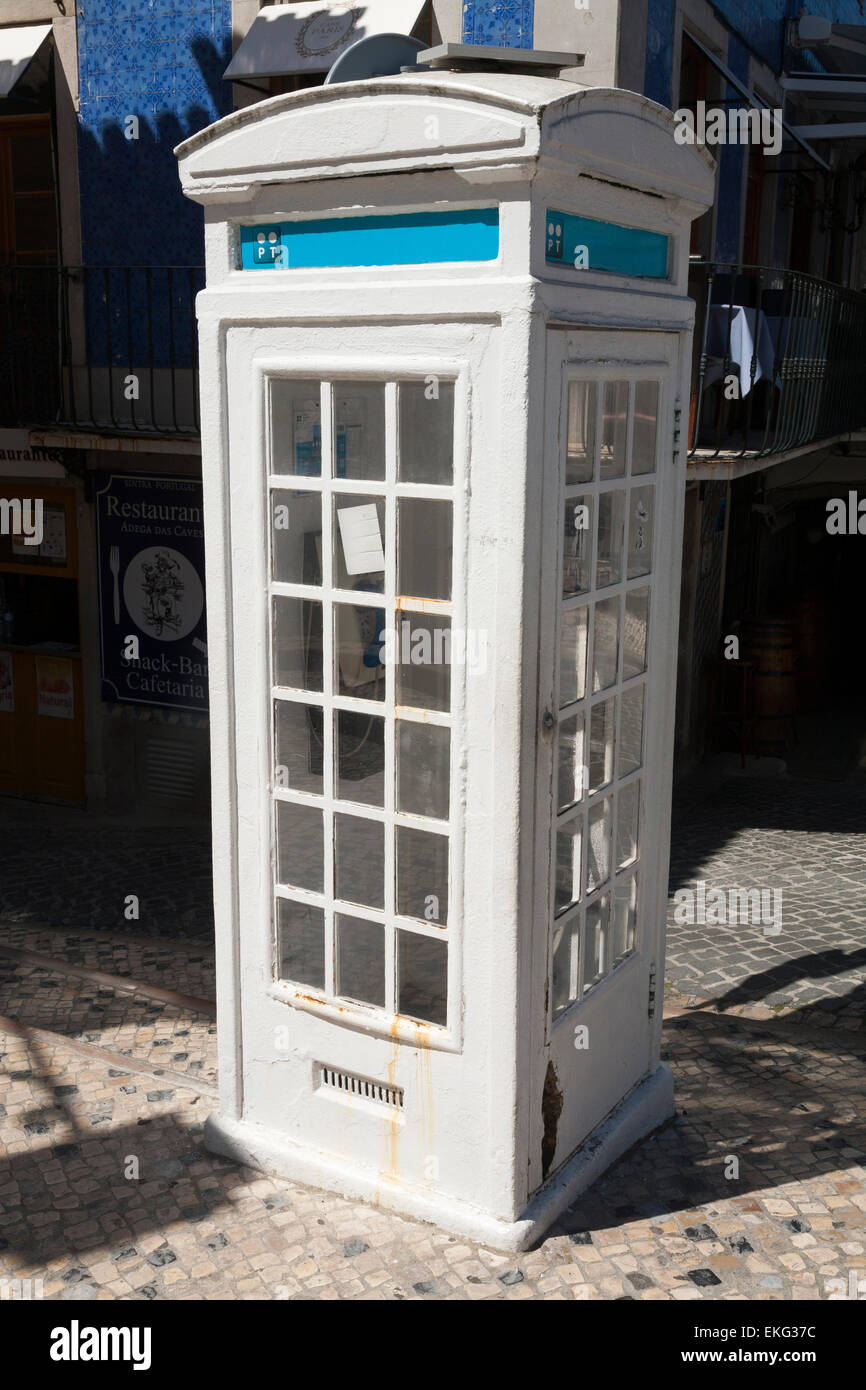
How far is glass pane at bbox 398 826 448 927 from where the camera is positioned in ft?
14.3

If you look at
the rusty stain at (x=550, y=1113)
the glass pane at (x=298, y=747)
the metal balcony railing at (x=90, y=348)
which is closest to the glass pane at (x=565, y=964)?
the rusty stain at (x=550, y=1113)

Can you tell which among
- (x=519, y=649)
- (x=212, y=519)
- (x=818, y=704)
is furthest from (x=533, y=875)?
(x=818, y=704)

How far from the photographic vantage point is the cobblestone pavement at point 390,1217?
164 inches

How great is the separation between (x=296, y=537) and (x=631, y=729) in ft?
4.57

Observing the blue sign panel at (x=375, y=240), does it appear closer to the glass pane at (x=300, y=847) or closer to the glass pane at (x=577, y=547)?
the glass pane at (x=577, y=547)

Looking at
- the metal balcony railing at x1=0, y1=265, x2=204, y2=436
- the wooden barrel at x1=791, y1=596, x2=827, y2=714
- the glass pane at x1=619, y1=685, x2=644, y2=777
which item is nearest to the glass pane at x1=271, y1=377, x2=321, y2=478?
the glass pane at x1=619, y1=685, x2=644, y2=777

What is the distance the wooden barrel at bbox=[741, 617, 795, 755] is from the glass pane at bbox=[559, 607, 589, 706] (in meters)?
7.90

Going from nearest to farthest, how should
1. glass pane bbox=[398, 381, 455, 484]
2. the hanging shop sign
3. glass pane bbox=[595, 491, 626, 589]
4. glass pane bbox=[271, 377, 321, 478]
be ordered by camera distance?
glass pane bbox=[398, 381, 455, 484], glass pane bbox=[271, 377, 321, 478], glass pane bbox=[595, 491, 626, 589], the hanging shop sign

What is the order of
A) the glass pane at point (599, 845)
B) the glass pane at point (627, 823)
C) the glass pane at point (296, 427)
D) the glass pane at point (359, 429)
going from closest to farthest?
the glass pane at point (359, 429), the glass pane at point (296, 427), the glass pane at point (599, 845), the glass pane at point (627, 823)

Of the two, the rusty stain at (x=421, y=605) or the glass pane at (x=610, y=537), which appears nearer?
the rusty stain at (x=421, y=605)

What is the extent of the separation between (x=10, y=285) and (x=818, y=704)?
9113mm

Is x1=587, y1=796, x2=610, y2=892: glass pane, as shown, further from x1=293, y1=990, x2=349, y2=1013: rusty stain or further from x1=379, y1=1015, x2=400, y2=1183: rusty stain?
x1=293, y1=990, x2=349, y2=1013: rusty stain

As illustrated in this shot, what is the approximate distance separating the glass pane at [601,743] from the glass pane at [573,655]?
0.15m

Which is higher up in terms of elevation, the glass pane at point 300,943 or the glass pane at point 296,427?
the glass pane at point 296,427
